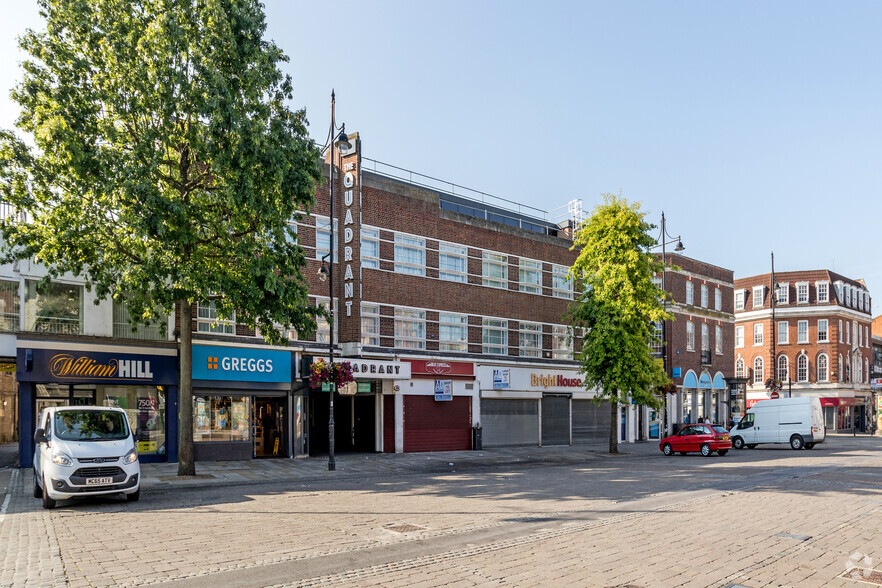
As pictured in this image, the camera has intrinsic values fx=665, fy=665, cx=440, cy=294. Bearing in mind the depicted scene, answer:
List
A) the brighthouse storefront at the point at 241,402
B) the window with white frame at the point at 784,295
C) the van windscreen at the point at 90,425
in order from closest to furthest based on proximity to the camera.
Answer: the van windscreen at the point at 90,425
the brighthouse storefront at the point at 241,402
the window with white frame at the point at 784,295

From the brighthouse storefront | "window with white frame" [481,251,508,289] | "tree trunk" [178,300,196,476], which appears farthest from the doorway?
"window with white frame" [481,251,508,289]

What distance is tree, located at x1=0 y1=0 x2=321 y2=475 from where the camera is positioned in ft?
55.8

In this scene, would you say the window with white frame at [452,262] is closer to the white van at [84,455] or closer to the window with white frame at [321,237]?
the window with white frame at [321,237]

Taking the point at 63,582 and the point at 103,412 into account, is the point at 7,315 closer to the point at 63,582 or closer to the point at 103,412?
the point at 103,412

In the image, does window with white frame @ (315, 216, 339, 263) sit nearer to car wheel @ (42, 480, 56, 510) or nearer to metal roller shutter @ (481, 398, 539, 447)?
metal roller shutter @ (481, 398, 539, 447)

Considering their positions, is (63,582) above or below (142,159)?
below

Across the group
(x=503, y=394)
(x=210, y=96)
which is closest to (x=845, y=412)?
(x=503, y=394)

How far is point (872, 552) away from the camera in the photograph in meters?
9.77

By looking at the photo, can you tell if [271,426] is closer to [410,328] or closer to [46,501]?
[410,328]

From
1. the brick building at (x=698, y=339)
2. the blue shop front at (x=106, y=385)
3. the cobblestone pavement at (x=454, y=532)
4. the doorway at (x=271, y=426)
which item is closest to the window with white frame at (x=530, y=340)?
the brick building at (x=698, y=339)

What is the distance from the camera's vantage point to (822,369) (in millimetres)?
64500

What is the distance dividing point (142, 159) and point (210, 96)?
2.44m

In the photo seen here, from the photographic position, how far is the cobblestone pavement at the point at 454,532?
27.4 ft

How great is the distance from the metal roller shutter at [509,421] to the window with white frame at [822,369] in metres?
43.3
